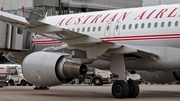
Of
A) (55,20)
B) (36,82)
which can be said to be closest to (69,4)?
(55,20)

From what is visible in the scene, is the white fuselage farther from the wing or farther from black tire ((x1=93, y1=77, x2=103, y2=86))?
black tire ((x1=93, y1=77, x2=103, y2=86))

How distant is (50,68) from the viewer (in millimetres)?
18047

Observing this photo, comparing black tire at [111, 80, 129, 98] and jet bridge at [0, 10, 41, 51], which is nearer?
black tire at [111, 80, 129, 98]

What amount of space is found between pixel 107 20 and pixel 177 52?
4128 mm

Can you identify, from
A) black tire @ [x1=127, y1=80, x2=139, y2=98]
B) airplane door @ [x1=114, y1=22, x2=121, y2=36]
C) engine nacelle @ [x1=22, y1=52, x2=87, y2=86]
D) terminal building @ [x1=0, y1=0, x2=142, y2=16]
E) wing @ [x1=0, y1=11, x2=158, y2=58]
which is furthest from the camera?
terminal building @ [x1=0, y1=0, x2=142, y2=16]

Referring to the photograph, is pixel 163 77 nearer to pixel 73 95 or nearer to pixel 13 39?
pixel 73 95

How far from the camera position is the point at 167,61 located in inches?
707

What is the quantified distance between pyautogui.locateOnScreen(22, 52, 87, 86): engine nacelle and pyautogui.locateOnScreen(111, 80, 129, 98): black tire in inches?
67.4

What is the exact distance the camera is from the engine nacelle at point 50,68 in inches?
708

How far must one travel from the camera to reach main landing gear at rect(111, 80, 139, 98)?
17.6 meters

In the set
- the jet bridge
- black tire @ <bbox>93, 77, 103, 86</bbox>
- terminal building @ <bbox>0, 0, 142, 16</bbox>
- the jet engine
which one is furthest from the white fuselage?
terminal building @ <bbox>0, 0, 142, 16</bbox>

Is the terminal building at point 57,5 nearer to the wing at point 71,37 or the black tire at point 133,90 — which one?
the black tire at point 133,90

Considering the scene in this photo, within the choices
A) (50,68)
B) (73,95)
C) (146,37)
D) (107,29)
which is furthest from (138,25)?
(73,95)

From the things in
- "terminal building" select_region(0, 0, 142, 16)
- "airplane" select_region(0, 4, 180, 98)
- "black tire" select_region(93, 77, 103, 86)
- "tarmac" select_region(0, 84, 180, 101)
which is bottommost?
"tarmac" select_region(0, 84, 180, 101)
